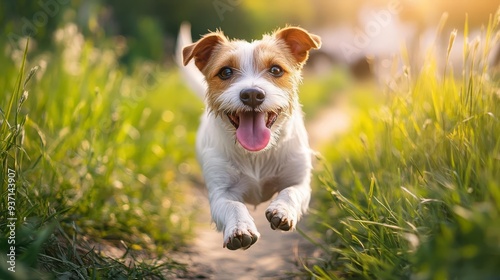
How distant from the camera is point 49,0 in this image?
616 centimetres

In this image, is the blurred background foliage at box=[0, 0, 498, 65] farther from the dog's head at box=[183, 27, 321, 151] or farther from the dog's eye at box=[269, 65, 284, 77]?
the dog's eye at box=[269, 65, 284, 77]

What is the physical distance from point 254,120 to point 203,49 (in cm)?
79

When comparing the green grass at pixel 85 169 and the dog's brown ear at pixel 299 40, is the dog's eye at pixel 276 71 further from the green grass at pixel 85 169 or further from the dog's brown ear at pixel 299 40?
the green grass at pixel 85 169

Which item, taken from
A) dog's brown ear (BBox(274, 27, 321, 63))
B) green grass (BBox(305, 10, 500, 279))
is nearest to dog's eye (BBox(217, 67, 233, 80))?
dog's brown ear (BBox(274, 27, 321, 63))

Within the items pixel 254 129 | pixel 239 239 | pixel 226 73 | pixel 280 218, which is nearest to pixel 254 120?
pixel 254 129

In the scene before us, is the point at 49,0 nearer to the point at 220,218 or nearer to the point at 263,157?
the point at 263,157

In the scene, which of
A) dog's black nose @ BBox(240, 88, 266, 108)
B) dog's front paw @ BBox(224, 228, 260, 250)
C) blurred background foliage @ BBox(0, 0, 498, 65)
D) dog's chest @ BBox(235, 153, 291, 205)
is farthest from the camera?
blurred background foliage @ BBox(0, 0, 498, 65)

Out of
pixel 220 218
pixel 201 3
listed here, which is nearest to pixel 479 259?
pixel 220 218

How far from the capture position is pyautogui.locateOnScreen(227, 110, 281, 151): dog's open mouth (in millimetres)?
3289

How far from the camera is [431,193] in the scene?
257cm

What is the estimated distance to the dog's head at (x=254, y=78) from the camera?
327 cm

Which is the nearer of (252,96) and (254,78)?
(252,96)

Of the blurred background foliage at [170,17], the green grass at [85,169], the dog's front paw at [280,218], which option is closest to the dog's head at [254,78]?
the dog's front paw at [280,218]

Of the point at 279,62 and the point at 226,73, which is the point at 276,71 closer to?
→ the point at 279,62
